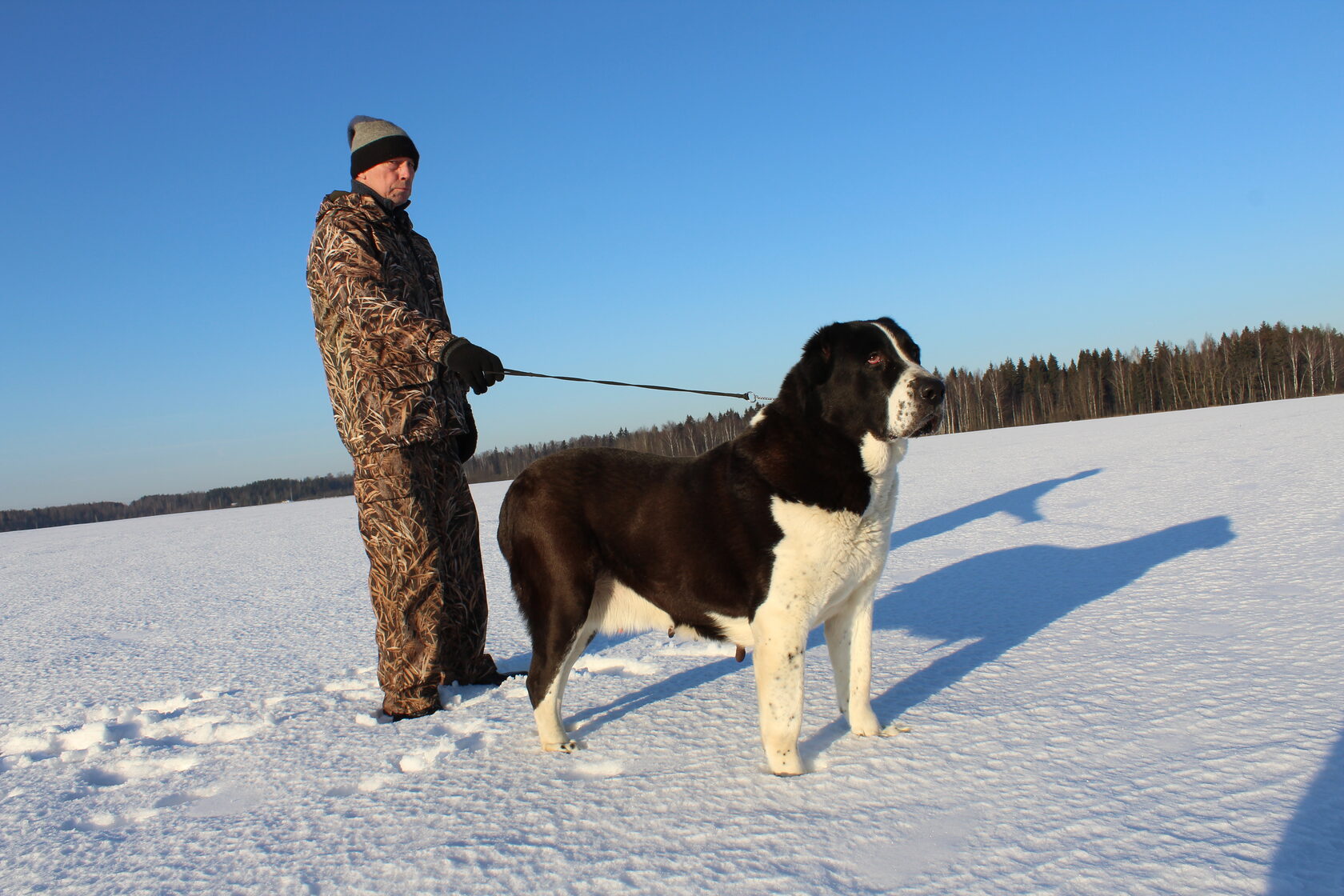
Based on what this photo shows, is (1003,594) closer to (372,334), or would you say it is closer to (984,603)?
(984,603)

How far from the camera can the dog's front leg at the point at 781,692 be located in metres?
2.84

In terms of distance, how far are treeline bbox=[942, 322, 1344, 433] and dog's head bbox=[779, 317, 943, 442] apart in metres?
66.7

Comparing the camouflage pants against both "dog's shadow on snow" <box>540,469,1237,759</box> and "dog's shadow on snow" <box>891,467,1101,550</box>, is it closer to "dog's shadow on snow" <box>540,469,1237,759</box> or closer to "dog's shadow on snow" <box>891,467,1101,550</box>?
"dog's shadow on snow" <box>540,469,1237,759</box>

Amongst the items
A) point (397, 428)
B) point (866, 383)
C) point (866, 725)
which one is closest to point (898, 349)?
point (866, 383)

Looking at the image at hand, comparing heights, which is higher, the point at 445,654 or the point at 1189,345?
the point at 1189,345

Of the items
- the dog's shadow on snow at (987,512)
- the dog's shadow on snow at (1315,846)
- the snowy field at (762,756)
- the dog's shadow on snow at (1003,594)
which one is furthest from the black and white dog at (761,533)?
the dog's shadow on snow at (987,512)

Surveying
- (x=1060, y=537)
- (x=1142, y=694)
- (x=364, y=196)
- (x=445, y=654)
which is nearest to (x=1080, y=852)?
(x=1142, y=694)

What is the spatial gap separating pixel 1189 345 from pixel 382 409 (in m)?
106

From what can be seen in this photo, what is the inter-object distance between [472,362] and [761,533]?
5.27 ft

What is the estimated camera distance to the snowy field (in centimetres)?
214

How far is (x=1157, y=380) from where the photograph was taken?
83.8 meters

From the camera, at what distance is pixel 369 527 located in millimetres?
4102

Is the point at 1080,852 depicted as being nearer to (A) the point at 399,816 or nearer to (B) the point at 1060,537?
(A) the point at 399,816

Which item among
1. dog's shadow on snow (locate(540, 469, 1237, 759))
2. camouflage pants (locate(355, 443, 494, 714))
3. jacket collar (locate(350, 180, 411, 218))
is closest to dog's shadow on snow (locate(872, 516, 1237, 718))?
dog's shadow on snow (locate(540, 469, 1237, 759))
